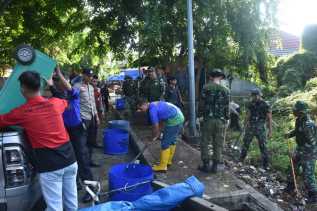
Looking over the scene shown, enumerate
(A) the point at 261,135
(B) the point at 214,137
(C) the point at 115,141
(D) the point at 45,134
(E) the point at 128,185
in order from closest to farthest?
(D) the point at 45,134 < (E) the point at 128,185 < (B) the point at 214,137 < (A) the point at 261,135 < (C) the point at 115,141

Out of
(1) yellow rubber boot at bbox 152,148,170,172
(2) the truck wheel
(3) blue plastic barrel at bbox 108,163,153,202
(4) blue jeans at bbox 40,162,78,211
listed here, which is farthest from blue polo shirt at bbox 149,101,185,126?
(4) blue jeans at bbox 40,162,78,211

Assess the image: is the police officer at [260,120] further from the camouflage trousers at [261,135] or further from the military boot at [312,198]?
the military boot at [312,198]

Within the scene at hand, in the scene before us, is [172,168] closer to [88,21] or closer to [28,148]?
[28,148]

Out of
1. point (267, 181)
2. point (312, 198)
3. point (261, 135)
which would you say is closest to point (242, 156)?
point (261, 135)

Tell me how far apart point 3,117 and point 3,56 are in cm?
1404

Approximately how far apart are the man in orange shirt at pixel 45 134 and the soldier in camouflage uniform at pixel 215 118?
135 inches

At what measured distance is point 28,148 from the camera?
12.1ft

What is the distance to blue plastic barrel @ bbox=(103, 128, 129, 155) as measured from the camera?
8242 millimetres

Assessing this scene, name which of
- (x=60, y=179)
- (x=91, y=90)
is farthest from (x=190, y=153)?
(x=60, y=179)

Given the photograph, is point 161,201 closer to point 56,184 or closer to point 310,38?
point 56,184

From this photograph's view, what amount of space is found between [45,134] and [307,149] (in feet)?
14.5

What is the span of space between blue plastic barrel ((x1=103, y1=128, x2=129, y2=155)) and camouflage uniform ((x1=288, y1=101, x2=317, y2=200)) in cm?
368

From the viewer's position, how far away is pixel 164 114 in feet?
21.2

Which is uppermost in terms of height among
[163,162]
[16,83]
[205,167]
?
[16,83]
